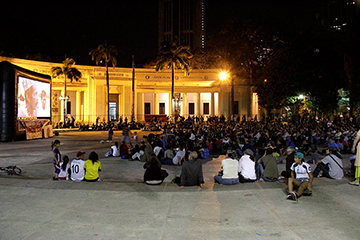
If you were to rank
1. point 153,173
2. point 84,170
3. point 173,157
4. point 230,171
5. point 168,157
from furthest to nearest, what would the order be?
A: point 173,157 → point 168,157 → point 84,170 → point 153,173 → point 230,171

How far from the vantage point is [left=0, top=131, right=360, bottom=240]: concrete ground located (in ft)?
18.4

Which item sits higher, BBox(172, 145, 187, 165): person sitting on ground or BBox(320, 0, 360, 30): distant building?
BBox(320, 0, 360, 30): distant building

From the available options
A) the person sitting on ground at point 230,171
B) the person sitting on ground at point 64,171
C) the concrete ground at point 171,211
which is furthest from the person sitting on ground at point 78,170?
the person sitting on ground at point 230,171

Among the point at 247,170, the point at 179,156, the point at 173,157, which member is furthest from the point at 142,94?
the point at 247,170

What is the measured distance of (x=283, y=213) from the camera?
6730mm

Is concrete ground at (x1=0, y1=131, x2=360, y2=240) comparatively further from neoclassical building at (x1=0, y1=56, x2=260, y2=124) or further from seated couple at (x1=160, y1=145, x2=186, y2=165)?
neoclassical building at (x1=0, y1=56, x2=260, y2=124)

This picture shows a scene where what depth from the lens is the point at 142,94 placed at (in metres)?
54.8

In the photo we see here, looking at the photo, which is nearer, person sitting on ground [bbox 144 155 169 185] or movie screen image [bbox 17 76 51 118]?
person sitting on ground [bbox 144 155 169 185]

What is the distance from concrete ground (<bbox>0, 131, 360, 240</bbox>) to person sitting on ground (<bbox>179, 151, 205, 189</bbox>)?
197 mm

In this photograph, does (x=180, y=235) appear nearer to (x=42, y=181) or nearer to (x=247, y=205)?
(x=247, y=205)

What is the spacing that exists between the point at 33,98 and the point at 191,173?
22.2 m

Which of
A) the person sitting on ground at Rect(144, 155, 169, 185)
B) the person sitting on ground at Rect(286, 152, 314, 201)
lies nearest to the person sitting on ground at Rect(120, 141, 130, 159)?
the person sitting on ground at Rect(144, 155, 169, 185)

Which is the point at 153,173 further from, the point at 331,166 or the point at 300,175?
the point at 331,166

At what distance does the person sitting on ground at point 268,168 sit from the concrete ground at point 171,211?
288 millimetres
